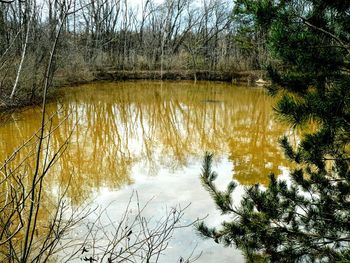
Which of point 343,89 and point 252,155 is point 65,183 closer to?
point 252,155

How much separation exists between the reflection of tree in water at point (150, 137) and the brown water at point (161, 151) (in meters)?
0.02

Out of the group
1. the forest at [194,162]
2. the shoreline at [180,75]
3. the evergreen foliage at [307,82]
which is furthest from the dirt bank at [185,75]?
the evergreen foliage at [307,82]

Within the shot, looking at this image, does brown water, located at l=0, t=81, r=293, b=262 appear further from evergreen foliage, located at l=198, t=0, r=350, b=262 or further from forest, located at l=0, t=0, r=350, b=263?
evergreen foliage, located at l=198, t=0, r=350, b=262

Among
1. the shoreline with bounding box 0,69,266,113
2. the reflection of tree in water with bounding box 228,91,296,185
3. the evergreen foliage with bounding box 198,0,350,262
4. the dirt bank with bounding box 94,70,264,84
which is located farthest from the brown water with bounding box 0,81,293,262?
the dirt bank with bounding box 94,70,264,84

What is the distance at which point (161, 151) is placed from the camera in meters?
8.87

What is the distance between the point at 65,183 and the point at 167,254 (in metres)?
3.02

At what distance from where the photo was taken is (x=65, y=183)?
636 centimetres

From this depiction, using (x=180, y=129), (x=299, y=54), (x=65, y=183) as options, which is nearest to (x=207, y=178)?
(x=299, y=54)

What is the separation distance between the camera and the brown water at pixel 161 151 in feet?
18.8

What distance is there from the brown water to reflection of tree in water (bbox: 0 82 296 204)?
0.02 m

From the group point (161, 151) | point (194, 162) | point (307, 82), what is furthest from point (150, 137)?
point (307, 82)

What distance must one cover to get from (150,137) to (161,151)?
1.66 meters

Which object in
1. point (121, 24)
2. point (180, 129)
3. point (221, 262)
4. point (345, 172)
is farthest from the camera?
point (121, 24)

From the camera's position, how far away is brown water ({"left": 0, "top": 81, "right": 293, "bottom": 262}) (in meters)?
5.73
